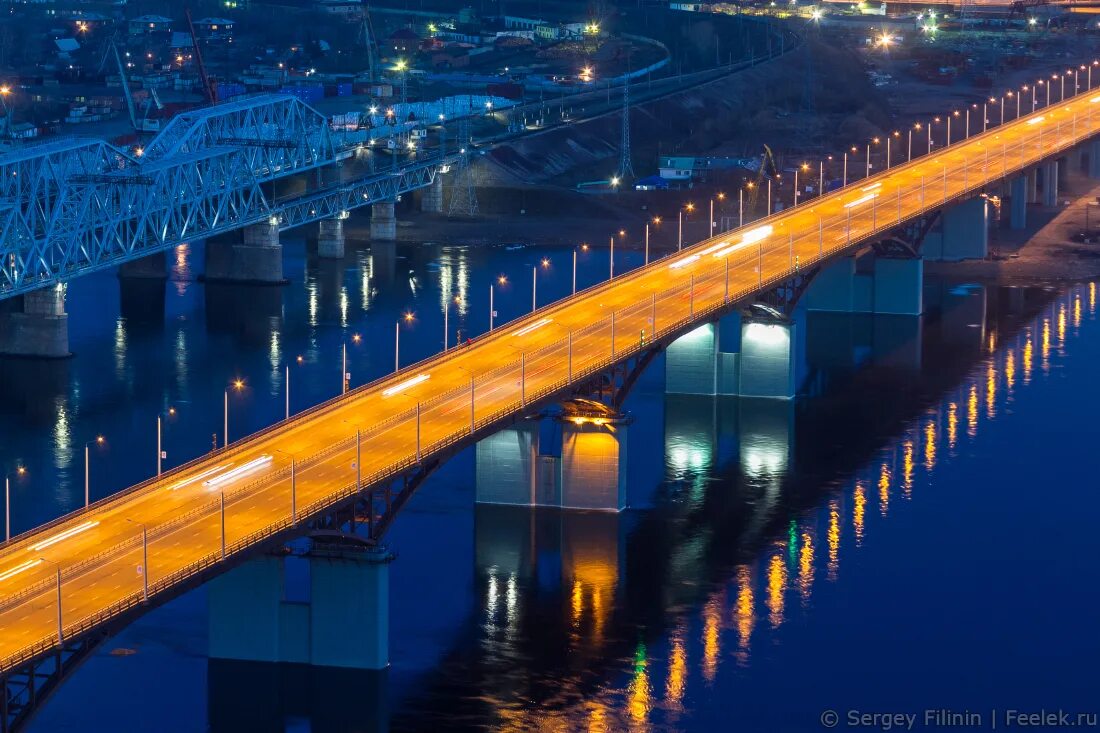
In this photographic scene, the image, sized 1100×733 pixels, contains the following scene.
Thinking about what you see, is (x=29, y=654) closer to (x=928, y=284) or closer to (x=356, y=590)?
(x=356, y=590)

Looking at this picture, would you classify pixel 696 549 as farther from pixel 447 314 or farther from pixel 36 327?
pixel 447 314

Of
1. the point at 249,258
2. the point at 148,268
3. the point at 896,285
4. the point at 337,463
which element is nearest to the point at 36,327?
the point at 148,268

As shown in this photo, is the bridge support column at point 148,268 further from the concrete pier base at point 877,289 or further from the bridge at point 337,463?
the bridge at point 337,463

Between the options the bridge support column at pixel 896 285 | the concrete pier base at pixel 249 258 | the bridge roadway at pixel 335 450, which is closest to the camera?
the bridge roadway at pixel 335 450

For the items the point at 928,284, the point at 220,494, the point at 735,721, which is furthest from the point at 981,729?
the point at 928,284

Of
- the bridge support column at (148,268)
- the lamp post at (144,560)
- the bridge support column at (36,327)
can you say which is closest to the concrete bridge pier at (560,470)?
the lamp post at (144,560)

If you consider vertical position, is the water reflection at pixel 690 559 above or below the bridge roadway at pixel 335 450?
below
